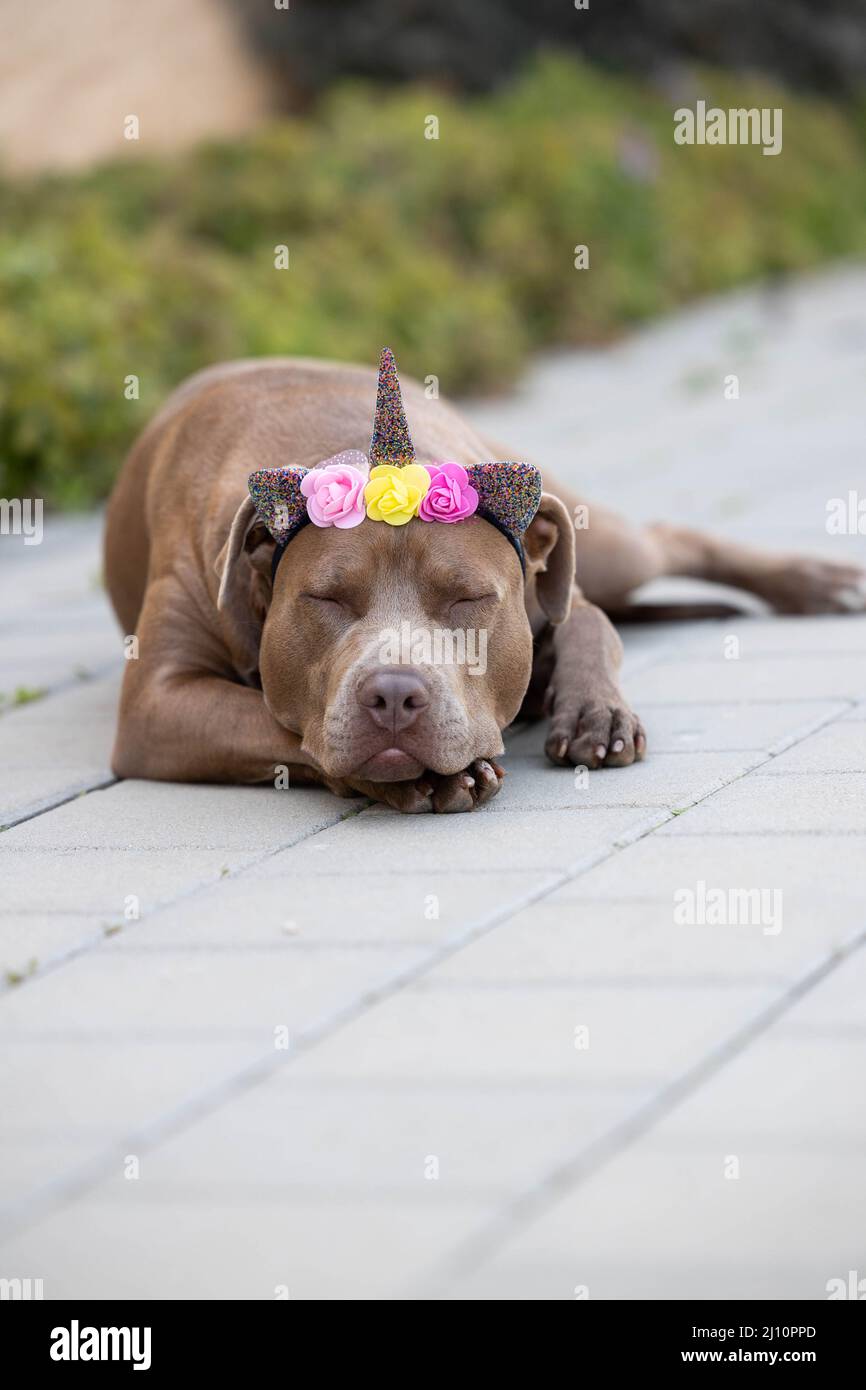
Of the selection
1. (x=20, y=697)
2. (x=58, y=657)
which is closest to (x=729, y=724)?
(x=20, y=697)

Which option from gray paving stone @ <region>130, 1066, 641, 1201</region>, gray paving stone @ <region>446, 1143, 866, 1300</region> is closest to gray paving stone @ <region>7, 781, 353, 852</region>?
gray paving stone @ <region>130, 1066, 641, 1201</region>

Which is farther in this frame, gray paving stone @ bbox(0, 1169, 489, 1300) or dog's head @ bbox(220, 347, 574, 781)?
dog's head @ bbox(220, 347, 574, 781)

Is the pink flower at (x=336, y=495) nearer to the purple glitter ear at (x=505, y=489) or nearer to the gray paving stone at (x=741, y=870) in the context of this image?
the purple glitter ear at (x=505, y=489)

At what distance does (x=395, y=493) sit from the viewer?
4.21 meters

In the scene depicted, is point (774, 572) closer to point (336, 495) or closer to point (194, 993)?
point (336, 495)

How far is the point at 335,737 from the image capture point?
4113 millimetres

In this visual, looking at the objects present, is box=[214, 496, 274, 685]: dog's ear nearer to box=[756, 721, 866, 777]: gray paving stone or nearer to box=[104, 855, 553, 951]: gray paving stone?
box=[104, 855, 553, 951]: gray paving stone

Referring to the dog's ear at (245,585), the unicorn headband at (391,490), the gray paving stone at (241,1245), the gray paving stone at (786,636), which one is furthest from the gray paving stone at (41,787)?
the gray paving stone at (241,1245)

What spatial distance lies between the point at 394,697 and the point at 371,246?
432 inches

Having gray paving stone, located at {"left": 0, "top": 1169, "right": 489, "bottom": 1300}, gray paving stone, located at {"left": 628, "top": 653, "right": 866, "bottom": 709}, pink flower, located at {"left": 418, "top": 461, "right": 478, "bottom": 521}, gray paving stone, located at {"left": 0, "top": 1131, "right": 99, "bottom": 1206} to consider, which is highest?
pink flower, located at {"left": 418, "top": 461, "right": 478, "bottom": 521}

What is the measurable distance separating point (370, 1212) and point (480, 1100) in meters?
0.34

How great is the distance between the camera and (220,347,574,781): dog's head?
408 cm

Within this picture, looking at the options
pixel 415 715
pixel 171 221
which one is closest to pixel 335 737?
pixel 415 715
